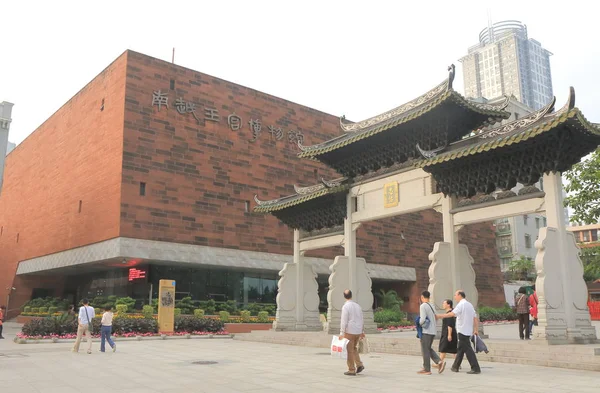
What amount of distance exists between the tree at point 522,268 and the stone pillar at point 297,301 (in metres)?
34.9

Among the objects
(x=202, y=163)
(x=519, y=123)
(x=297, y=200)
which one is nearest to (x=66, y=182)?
(x=202, y=163)

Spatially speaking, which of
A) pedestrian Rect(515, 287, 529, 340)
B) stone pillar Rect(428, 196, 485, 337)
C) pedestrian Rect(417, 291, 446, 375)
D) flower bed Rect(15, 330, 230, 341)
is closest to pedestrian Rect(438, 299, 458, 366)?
pedestrian Rect(417, 291, 446, 375)

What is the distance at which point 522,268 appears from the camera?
1928 inches

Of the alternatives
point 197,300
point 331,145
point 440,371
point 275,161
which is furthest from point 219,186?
point 440,371

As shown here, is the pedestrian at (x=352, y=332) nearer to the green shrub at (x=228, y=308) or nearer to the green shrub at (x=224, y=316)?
the green shrub at (x=224, y=316)

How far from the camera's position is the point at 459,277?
13.6 metres

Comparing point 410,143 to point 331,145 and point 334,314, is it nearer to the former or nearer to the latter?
point 331,145

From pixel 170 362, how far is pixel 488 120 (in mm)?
10647

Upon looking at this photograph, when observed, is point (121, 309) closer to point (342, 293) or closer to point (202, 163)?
point (202, 163)

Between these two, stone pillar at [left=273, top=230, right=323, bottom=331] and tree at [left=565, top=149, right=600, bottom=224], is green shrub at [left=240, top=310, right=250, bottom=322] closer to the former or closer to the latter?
stone pillar at [left=273, top=230, right=323, bottom=331]

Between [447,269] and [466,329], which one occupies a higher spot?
[447,269]

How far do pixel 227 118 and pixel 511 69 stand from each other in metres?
98.0

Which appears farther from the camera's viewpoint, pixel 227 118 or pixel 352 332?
pixel 227 118

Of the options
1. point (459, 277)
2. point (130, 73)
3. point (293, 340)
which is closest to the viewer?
point (459, 277)
